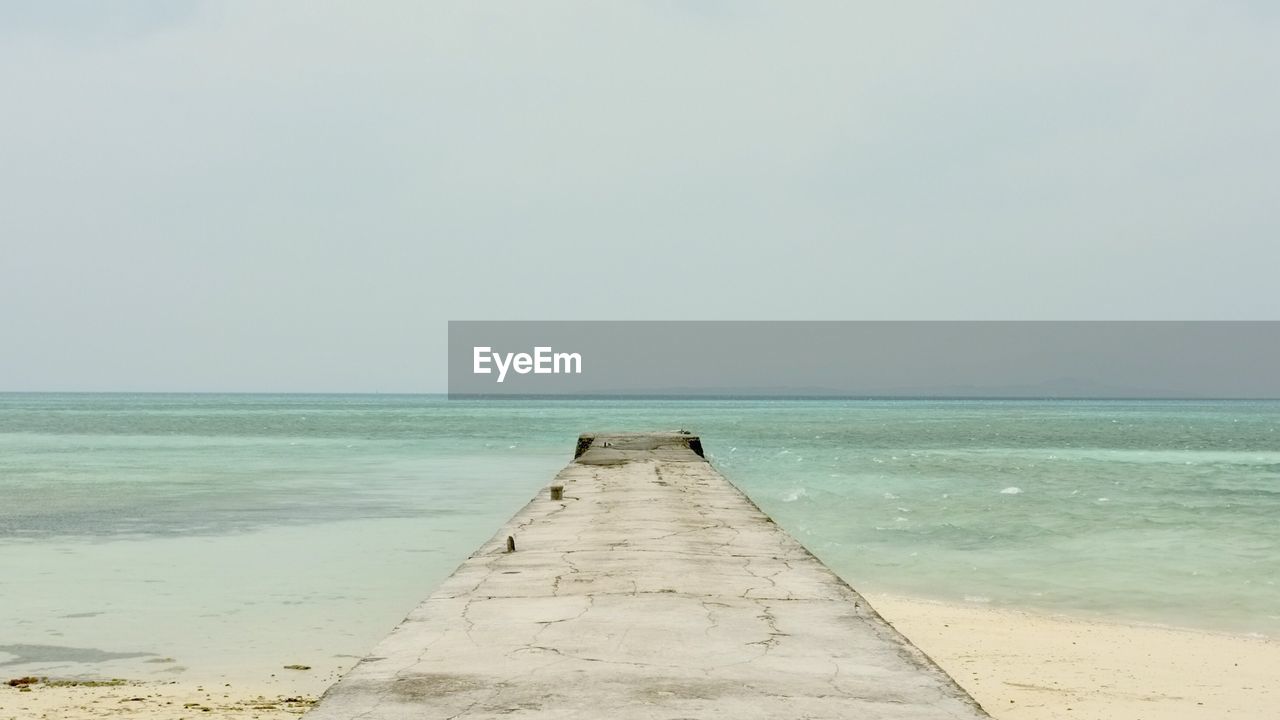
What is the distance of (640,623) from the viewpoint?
6445mm

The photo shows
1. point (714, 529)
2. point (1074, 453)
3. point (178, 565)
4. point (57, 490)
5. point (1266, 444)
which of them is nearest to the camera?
point (714, 529)

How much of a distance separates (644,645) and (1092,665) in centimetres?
488

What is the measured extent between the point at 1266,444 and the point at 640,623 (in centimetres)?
6177

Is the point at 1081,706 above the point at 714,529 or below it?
below

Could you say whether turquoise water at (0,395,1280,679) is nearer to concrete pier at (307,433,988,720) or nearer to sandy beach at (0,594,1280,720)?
sandy beach at (0,594,1280,720)

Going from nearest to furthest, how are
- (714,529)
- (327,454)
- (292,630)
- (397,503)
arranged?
(292,630) → (714,529) → (397,503) → (327,454)

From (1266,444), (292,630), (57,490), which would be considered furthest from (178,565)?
(1266,444)

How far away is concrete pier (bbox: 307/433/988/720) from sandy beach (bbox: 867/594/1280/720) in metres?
1.54

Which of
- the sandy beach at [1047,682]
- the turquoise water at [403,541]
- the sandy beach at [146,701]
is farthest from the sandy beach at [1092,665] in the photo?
the sandy beach at [146,701]

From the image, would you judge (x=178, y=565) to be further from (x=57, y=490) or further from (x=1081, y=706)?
(x=57, y=490)

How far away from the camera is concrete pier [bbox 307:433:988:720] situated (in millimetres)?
4777

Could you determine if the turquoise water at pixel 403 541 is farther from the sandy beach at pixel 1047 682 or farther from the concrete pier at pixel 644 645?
the concrete pier at pixel 644 645

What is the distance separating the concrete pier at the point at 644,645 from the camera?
15.7 feet

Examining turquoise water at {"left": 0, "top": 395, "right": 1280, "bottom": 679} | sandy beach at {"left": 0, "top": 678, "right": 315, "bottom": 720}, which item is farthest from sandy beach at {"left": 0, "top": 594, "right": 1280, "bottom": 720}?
turquoise water at {"left": 0, "top": 395, "right": 1280, "bottom": 679}
